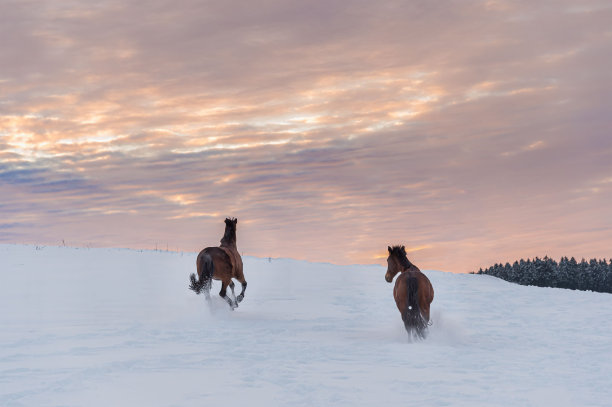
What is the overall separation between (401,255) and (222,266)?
17.0 feet

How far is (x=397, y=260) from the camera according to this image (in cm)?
1505

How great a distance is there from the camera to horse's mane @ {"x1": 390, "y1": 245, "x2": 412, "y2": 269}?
1483 cm

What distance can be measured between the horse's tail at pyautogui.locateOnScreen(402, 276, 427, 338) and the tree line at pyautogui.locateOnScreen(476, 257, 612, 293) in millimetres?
100084

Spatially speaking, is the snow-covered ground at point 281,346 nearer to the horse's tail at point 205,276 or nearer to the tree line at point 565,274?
the horse's tail at point 205,276

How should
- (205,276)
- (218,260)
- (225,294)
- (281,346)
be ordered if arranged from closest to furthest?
(281,346), (205,276), (218,260), (225,294)

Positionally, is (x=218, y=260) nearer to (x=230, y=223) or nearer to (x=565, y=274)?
(x=230, y=223)

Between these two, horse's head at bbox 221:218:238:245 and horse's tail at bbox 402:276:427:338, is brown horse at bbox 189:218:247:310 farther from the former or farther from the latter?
horse's tail at bbox 402:276:427:338

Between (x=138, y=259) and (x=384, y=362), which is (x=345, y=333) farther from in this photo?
(x=138, y=259)

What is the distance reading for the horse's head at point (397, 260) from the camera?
1490cm

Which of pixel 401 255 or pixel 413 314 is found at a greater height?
pixel 401 255

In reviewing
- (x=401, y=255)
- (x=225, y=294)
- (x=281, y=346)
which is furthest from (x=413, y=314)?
(x=225, y=294)

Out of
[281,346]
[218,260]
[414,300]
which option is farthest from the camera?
[218,260]

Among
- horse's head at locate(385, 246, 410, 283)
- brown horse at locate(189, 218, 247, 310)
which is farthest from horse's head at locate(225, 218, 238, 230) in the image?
horse's head at locate(385, 246, 410, 283)

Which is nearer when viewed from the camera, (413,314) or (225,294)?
(413,314)
